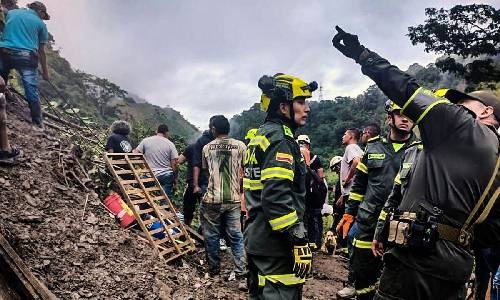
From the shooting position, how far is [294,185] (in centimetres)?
295

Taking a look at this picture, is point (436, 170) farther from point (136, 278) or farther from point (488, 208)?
point (136, 278)

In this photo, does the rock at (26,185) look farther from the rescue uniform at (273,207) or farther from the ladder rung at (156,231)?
the rescue uniform at (273,207)

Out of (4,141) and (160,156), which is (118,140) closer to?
(160,156)

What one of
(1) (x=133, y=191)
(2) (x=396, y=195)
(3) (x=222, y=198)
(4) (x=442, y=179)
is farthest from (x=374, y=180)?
(1) (x=133, y=191)

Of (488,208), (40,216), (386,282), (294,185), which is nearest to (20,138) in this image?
(40,216)

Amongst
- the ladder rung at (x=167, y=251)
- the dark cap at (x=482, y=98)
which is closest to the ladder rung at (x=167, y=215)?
the ladder rung at (x=167, y=251)

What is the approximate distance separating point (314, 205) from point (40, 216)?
3.47 meters

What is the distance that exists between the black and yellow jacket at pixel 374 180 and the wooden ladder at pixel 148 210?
2.68 m

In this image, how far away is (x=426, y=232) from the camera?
7.00 ft

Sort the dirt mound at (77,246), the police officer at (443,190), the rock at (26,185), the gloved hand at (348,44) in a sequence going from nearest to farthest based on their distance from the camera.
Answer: the police officer at (443,190) < the gloved hand at (348,44) < the dirt mound at (77,246) < the rock at (26,185)

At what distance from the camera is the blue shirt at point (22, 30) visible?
6031 mm

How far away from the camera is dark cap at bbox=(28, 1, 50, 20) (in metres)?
6.45

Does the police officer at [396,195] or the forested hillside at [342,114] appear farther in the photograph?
the forested hillside at [342,114]

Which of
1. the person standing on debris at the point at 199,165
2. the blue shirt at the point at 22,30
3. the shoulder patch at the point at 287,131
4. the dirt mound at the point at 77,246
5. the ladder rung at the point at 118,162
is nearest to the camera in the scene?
the shoulder patch at the point at 287,131
